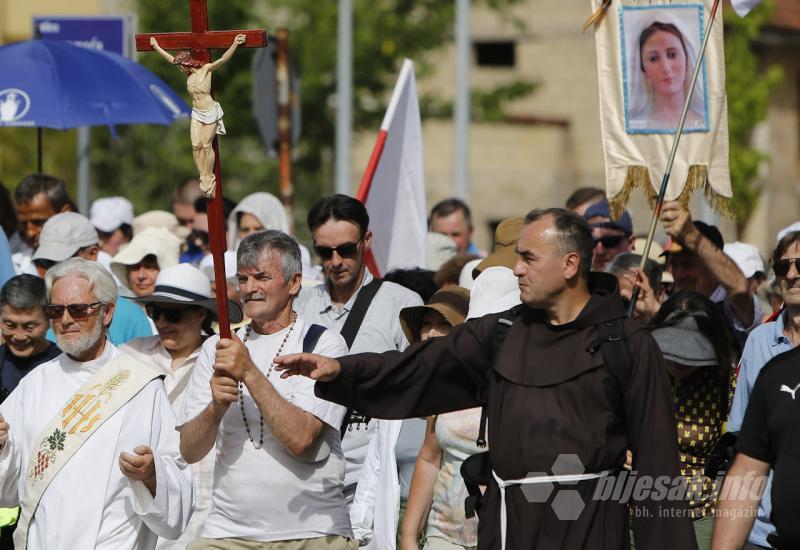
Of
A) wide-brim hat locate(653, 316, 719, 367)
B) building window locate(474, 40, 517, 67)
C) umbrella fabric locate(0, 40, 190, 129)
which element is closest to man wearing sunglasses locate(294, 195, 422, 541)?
wide-brim hat locate(653, 316, 719, 367)

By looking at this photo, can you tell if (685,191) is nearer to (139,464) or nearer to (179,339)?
(179,339)

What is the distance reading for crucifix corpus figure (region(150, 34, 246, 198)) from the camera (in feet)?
19.5

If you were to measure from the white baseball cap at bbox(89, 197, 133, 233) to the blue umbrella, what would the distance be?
965mm

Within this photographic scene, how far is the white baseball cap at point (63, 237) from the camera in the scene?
30.1 feet

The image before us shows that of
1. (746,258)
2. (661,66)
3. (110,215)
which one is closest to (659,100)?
(661,66)

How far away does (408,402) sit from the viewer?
20.0ft

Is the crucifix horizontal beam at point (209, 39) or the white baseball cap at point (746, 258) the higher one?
the crucifix horizontal beam at point (209, 39)

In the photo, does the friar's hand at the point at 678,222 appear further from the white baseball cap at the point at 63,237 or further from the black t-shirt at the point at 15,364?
the white baseball cap at the point at 63,237

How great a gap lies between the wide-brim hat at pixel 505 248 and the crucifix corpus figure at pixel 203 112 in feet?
7.17

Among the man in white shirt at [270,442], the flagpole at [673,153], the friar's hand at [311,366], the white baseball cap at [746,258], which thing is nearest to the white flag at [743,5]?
the flagpole at [673,153]

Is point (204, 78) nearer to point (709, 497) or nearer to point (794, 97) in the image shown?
point (709, 497)

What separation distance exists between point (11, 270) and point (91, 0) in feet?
51.2

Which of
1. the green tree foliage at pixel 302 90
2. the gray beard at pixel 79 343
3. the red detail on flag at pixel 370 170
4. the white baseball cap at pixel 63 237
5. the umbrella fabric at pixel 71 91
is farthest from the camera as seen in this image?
the green tree foliage at pixel 302 90

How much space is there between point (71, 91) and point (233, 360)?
486cm
